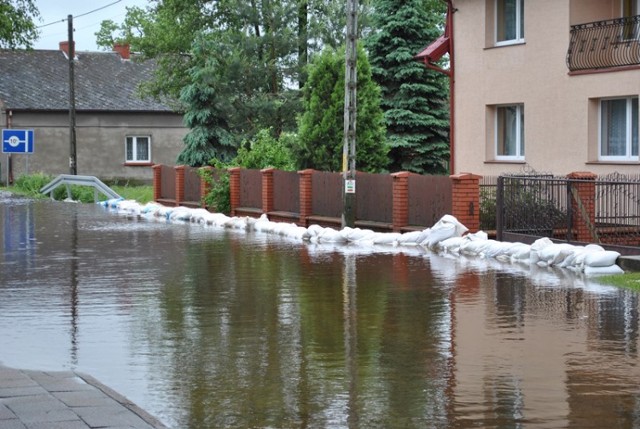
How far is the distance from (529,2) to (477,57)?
90.4 inches

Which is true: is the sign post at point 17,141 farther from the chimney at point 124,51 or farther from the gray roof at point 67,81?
the chimney at point 124,51

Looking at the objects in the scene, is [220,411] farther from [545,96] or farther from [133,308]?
[545,96]

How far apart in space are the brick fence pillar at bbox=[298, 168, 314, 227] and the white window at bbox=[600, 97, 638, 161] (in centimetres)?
714

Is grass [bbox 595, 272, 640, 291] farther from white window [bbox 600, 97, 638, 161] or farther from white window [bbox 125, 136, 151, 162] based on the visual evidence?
white window [bbox 125, 136, 151, 162]

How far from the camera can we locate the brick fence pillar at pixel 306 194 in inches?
1165

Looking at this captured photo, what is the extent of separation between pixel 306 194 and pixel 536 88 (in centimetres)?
603

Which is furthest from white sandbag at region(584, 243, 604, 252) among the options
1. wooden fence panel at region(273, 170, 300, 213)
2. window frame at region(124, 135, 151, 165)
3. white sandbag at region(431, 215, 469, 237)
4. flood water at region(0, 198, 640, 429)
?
window frame at region(124, 135, 151, 165)

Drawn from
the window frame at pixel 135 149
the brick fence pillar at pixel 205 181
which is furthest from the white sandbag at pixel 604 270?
the window frame at pixel 135 149

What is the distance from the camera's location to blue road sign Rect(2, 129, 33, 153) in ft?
161

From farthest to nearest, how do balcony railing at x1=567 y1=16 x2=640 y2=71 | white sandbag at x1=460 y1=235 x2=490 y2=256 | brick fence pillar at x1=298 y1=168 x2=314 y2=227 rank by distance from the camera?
1. brick fence pillar at x1=298 y1=168 x2=314 y2=227
2. balcony railing at x1=567 y1=16 x2=640 y2=71
3. white sandbag at x1=460 y1=235 x2=490 y2=256

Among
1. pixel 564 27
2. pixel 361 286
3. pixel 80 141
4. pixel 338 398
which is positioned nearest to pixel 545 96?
pixel 564 27

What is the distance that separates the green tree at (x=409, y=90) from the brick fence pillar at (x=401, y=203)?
1225 centimetres

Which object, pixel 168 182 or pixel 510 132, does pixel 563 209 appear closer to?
pixel 510 132

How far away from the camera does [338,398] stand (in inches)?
350
